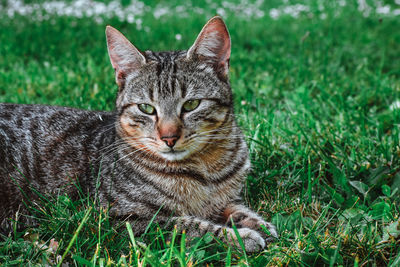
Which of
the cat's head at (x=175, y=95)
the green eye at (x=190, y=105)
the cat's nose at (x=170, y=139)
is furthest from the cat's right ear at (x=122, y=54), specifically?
the cat's nose at (x=170, y=139)

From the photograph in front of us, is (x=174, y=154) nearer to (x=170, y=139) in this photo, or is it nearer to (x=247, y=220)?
(x=170, y=139)

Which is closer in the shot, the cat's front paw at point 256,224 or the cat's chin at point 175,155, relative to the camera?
the cat's front paw at point 256,224

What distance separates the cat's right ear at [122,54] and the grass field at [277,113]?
928 mm

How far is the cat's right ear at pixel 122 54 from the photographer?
271 cm

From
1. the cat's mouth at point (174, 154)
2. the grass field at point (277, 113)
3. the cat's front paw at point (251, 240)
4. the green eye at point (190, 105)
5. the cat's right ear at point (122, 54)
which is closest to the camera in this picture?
the grass field at point (277, 113)

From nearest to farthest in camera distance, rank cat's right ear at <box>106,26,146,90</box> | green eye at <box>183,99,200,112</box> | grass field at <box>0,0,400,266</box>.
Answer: grass field at <box>0,0,400,266</box> < green eye at <box>183,99,200,112</box> < cat's right ear at <box>106,26,146,90</box>

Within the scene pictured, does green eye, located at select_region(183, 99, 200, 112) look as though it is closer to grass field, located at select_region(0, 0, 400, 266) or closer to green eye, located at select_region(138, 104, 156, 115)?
green eye, located at select_region(138, 104, 156, 115)

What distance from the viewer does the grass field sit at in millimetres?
2100

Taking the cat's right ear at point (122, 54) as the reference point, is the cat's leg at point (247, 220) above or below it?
below

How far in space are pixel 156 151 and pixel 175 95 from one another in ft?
1.23

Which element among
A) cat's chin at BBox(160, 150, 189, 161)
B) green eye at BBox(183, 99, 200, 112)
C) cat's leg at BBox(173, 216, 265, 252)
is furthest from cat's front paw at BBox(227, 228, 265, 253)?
green eye at BBox(183, 99, 200, 112)

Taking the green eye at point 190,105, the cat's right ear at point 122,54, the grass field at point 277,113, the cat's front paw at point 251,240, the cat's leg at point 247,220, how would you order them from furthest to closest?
the cat's right ear at point 122,54
the green eye at point 190,105
the cat's leg at point 247,220
the cat's front paw at point 251,240
the grass field at point 277,113

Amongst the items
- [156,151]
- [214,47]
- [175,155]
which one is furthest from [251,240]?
[214,47]

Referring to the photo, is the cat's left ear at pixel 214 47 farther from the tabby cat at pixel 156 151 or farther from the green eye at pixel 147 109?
the green eye at pixel 147 109
